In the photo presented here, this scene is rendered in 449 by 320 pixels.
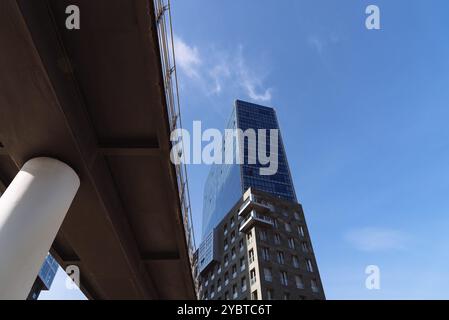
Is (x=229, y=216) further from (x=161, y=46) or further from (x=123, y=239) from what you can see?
(x=161, y=46)

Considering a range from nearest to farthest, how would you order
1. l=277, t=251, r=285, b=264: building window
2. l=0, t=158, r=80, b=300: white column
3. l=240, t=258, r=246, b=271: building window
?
l=0, t=158, r=80, b=300: white column, l=277, t=251, r=285, b=264: building window, l=240, t=258, r=246, b=271: building window

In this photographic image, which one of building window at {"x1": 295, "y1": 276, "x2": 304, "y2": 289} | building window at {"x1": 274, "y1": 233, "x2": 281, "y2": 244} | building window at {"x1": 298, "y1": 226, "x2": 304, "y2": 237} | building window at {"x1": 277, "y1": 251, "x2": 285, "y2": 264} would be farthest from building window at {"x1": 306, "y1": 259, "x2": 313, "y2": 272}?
building window at {"x1": 274, "y1": 233, "x2": 281, "y2": 244}

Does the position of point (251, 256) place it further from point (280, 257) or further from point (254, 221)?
point (254, 221)

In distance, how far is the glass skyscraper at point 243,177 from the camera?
80.7 meters

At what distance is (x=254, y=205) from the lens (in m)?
54.1

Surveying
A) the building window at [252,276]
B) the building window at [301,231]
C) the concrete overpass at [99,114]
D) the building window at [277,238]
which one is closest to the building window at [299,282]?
the building window at [277,238]

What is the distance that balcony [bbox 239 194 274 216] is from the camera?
54.2 metres

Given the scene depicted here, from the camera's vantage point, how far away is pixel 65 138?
220 inches

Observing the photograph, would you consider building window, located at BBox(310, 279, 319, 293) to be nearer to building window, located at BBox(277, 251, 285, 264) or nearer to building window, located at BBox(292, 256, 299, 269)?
building window, located at BBox(292, 256, 299, 269)

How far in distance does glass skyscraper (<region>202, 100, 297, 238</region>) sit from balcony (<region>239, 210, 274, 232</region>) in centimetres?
2329

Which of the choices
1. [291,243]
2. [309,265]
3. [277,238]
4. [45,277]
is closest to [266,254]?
[277,238]

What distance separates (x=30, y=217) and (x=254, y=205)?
50325 millimetres

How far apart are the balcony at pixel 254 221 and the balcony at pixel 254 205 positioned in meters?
1.09
